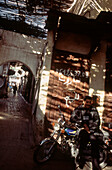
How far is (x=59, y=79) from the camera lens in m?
5.30

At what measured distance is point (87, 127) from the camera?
3346mm

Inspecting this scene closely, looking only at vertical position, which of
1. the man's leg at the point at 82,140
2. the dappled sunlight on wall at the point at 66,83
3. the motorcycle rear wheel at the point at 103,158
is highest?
the dappled sunlight on wall at the point at 66,83

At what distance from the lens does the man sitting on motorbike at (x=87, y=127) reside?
3206mm

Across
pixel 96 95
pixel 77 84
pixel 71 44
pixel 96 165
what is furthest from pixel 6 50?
pixel 96 165

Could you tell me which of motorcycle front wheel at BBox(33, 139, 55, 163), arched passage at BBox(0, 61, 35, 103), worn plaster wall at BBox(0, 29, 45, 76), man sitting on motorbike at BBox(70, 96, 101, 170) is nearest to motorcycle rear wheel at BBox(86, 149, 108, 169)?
man sitting on motorbike at BBox(70, 96, 101, 170)

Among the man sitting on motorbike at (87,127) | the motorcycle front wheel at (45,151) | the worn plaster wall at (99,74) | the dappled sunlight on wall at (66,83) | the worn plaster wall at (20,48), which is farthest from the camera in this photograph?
the worn plaster wall at (20,48)

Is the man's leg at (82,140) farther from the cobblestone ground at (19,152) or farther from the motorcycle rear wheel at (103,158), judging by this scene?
the motorcycle rear wheel at (103,158)

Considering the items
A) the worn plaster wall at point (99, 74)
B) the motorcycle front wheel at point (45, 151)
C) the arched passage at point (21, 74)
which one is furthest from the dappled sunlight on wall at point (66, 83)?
the arched passage at point (21, 74)

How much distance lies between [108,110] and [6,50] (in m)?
6.99

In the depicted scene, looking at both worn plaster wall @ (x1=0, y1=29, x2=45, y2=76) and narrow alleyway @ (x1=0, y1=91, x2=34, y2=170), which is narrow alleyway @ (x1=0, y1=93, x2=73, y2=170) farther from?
worn plaster wall @ (x1=0, y1=29, x2=45, y2=76)

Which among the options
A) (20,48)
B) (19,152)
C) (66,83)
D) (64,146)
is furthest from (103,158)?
(20,48)

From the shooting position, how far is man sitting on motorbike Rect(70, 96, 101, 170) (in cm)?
321

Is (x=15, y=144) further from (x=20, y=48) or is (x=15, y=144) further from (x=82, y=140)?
(x=20, y=48)

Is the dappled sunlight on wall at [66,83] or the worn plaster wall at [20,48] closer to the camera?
the dappled sunlight on wall at [66,83]
